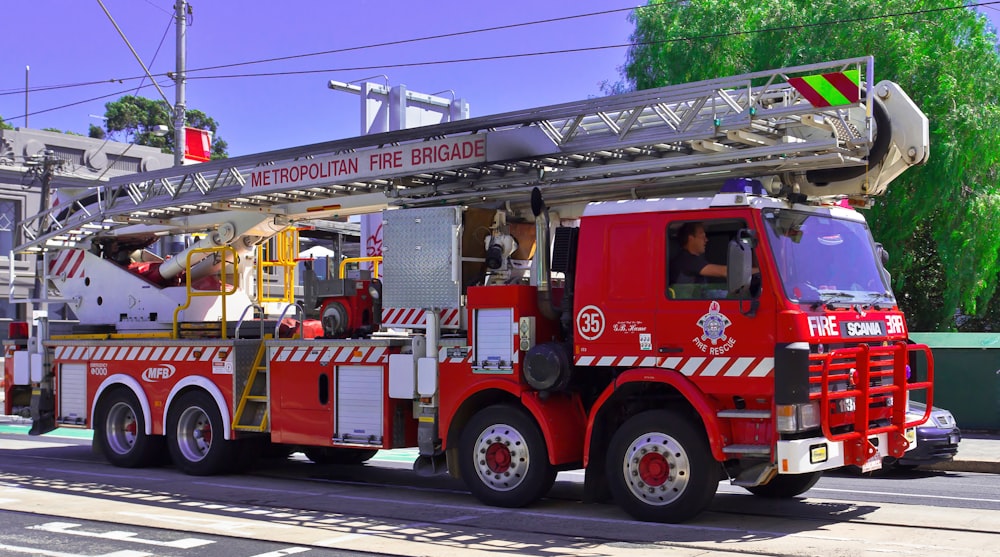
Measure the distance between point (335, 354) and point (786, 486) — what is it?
4.74 m

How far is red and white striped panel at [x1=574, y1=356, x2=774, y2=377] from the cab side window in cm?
52

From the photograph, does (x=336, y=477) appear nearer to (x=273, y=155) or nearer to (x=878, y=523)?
(x=273, y=155)

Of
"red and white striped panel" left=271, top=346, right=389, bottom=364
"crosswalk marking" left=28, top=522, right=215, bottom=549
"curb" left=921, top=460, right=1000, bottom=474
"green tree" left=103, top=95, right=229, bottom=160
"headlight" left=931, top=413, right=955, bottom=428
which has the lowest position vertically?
"curb" left=921, top=460, right=1000, bottom=474

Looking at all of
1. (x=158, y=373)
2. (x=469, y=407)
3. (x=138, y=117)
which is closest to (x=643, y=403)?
(x=469, y=407)

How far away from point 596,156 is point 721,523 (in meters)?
3.56

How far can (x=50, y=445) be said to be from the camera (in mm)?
17406

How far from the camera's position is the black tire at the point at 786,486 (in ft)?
34.6

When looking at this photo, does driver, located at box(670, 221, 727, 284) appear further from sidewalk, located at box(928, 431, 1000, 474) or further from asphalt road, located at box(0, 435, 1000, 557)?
sidewalk, located at box(928, 431, 1000, 474)

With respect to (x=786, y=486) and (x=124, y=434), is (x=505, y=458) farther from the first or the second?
(x=124, y=434)

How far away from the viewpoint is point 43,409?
48.9 feet

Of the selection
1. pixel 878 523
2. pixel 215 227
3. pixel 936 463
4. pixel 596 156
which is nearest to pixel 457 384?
pixel 596 156

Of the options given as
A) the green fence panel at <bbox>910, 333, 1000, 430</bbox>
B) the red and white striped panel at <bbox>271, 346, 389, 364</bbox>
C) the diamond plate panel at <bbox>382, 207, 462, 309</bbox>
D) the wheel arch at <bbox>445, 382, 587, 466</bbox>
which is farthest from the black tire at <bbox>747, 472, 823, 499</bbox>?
the green fence panel at <bbox>910, 333, 1000, 430</bbox>

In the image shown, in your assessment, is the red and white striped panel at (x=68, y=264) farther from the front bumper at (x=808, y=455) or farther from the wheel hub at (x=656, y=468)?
the front bumper at (x=808, y=455)

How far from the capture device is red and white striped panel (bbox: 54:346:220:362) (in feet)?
42.7
